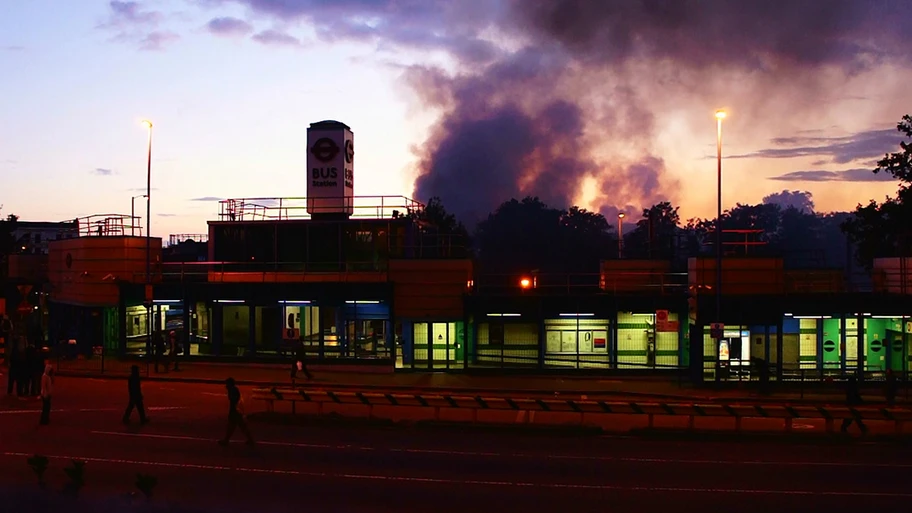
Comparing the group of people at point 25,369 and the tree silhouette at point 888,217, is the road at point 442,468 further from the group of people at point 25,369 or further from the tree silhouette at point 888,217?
the tree silhouette at point 888,217

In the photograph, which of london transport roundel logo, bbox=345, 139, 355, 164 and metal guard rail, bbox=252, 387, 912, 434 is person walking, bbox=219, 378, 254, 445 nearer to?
metal guard rail, bbox=252, 387, 912, 434

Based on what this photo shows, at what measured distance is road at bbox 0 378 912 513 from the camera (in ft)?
51.3

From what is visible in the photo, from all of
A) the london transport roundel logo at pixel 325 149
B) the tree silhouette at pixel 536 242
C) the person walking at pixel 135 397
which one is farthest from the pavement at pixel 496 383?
the tree silhouette at pixel 536 242

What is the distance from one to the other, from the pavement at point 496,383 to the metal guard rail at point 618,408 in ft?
21.4

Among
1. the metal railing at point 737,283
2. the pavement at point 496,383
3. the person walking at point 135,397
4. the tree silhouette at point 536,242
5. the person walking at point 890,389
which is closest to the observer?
the person walking at point 135,397

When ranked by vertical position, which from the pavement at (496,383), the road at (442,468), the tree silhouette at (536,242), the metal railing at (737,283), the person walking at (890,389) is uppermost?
the tree silhouette at (536,242)

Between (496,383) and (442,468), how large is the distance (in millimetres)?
15649

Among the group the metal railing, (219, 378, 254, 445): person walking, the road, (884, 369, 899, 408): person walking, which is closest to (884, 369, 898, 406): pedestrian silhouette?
(884, 369, 899, 408): person walking

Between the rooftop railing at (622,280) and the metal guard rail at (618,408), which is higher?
the rooftop railing at (622,280)

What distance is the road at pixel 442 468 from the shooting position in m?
15.6

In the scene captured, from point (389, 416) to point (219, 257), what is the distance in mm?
20773

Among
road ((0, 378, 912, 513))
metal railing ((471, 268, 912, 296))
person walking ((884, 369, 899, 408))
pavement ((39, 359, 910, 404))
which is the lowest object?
road ((0, 378, 912, 513))

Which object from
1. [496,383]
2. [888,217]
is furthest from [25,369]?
[888,217]

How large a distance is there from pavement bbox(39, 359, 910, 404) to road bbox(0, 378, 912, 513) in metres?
8.63
